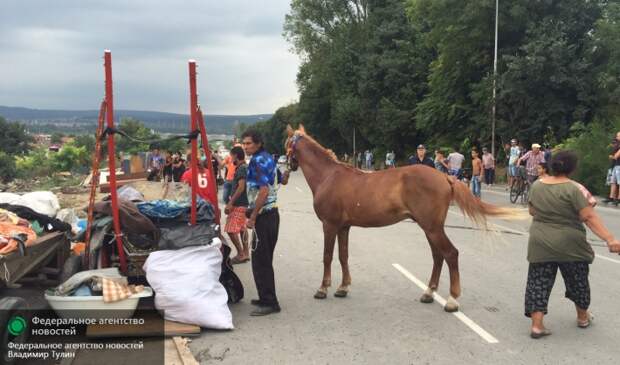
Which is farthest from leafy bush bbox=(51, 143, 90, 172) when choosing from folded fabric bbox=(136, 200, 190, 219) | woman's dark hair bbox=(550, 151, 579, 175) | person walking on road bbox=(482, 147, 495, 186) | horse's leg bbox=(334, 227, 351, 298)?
woman's dark hair bbox=(550, 151, 579, 175)

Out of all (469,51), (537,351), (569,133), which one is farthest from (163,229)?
(469,51)

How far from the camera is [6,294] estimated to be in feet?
16.7

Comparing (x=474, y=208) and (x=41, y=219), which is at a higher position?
(x=474, y=208)

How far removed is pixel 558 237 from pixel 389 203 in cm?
193

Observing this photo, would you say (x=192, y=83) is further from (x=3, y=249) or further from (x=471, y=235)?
(x=471, y=235)

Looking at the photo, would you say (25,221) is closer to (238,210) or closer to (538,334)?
(238,210)

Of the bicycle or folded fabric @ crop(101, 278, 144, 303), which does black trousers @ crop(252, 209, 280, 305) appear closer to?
folded fabric @ crop(101, 278, 144, 303)

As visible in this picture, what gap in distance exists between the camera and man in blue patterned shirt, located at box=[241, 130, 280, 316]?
19.3 ft

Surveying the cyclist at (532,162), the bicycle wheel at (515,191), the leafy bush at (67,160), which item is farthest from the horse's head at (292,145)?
the leafy bush at (67,160)

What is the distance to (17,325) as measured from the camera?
4.46 meters

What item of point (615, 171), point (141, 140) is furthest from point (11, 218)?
point (615, 171)

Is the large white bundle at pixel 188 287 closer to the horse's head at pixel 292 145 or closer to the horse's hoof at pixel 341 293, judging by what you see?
the horse's hoof at pixel 341 293

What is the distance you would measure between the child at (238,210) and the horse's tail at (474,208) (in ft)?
9.99

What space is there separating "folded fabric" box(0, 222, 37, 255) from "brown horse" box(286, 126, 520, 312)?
310 centimetres
